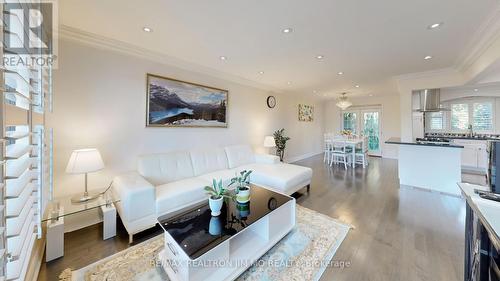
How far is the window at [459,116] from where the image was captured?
4961 mm

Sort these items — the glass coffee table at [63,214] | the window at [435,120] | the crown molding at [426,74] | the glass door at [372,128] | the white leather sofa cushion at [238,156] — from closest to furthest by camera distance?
the glass coffee table at [63,214] → the crown molding at [426,74] → the white leather sofa cushion at [238,156] → the window at [435,120] → the glass door at [372,128]

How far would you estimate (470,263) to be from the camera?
1.29 meters

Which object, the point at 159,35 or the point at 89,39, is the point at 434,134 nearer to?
the point at 159,35

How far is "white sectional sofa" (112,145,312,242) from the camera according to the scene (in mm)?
1977

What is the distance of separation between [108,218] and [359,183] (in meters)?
4.33

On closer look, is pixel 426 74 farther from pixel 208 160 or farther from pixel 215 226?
pixel 215 226

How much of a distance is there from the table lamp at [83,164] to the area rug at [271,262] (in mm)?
753

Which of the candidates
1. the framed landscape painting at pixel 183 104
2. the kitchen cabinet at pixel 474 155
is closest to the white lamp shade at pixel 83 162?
the framed landscape painting at pixel 183 104

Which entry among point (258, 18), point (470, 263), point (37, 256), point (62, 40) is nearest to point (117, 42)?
point (62, 40)

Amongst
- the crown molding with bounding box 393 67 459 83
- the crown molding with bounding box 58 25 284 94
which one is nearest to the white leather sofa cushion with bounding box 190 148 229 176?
the crown molding with bounding box 58 25 284 94

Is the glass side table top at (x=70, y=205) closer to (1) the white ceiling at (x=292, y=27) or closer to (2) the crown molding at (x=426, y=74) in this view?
(1) the white ceiling at (x=292, y=27)

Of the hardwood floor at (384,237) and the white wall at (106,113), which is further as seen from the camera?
the white wall at (106,113)

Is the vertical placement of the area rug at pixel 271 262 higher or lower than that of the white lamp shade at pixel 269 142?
lower

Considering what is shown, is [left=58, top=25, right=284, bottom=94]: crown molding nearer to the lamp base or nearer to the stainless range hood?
the lamp base
